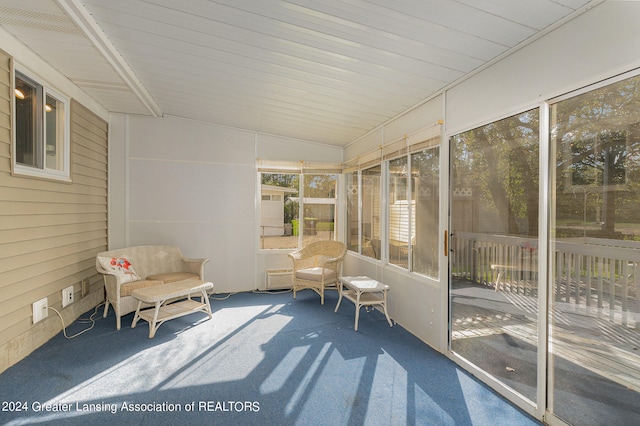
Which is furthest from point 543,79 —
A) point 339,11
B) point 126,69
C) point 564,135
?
point 126,69

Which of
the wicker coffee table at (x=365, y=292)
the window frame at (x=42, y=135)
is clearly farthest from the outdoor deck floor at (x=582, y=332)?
the window frame at (x=42, y=135)

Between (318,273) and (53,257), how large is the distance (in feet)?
10.2

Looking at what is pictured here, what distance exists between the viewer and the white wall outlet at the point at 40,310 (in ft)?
9.34

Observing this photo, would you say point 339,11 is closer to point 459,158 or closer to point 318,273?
point 459,158

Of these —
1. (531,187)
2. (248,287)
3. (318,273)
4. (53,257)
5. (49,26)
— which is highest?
(49,26)

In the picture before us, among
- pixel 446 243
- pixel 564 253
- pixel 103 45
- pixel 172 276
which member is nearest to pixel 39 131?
pixel 103 45

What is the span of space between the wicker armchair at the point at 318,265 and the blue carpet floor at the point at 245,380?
0.97 meters

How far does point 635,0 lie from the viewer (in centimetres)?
154

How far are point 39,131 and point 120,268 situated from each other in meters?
1.71

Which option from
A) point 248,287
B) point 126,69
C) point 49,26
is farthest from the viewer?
point 248,287

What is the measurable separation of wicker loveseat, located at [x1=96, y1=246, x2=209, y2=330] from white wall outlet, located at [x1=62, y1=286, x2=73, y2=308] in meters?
0.34

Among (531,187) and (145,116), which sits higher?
(145,116)

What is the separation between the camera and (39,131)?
9.59 feet

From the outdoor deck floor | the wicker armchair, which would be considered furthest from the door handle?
the wicker armchair
